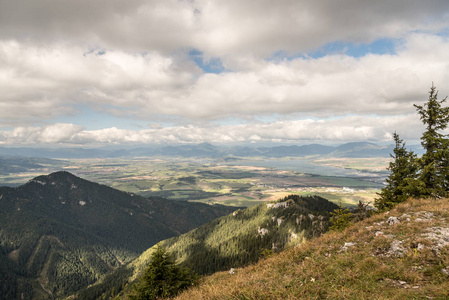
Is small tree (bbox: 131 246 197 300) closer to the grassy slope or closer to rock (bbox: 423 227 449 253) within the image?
the grassy slope

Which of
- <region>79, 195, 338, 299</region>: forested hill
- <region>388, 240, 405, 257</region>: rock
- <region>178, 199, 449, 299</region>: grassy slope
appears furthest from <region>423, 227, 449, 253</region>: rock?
<region>79, 195, 338, 299</region>: forested hill

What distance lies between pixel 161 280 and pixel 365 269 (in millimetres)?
18568

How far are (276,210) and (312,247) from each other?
164083 millimetres

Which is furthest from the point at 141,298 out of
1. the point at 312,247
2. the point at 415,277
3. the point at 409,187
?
the point at 409,187

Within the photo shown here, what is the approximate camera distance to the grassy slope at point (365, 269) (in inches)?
419

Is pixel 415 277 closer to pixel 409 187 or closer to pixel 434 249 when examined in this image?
pixel 434 249

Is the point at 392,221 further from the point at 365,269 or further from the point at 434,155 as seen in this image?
the point at 434,155

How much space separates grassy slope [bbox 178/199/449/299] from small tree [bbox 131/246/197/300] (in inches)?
268

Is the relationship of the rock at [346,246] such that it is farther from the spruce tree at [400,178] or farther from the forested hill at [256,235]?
the forested hill at [256,235]

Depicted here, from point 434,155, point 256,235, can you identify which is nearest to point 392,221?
point 434,155

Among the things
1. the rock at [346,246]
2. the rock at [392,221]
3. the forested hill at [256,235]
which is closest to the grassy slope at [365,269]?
the rock at [346,246]

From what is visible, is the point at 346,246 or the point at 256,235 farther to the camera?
the point at 256,235

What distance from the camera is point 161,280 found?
21.0 meters

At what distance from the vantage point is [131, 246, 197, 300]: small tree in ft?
65.7
